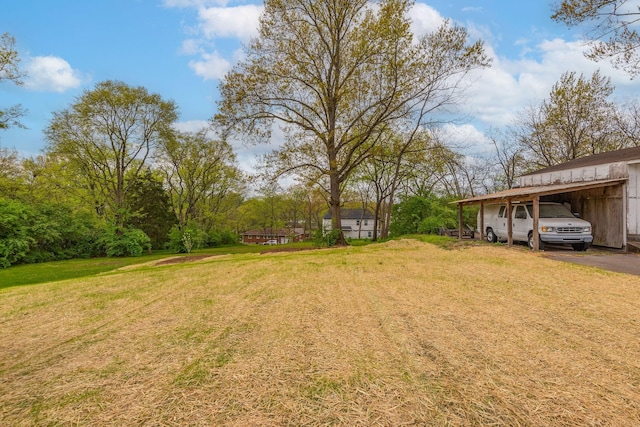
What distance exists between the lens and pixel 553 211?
12227mm

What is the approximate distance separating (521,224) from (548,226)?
1446 millimetres

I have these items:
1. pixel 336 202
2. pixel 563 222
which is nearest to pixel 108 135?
pixel 336 202

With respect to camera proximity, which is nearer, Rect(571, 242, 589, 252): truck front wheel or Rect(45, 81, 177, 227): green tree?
Rect(571, 242, 589, 252): truck front wheel

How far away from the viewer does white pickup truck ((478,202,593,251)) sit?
11195 millimetres

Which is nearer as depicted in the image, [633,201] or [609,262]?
[609,262]

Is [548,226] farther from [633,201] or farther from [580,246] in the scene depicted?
[633,201]

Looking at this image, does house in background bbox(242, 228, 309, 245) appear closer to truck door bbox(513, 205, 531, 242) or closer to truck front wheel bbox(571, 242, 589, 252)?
truck door bbox(513, 205, 531, 242)

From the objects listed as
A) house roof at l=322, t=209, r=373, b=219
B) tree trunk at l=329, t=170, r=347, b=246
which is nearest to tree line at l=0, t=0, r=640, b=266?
tree trunk at l=329, t=170, r=347, b=246

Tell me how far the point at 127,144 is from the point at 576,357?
3070 centimetres

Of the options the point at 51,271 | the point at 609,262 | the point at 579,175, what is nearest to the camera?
the point at 609,262

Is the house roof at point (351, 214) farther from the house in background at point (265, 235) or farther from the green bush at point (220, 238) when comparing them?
the green bush at point (220, 238)

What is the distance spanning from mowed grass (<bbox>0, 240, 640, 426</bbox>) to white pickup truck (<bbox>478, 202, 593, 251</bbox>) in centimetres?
628

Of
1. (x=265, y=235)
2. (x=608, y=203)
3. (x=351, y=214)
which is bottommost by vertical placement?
(x=265, y=235)

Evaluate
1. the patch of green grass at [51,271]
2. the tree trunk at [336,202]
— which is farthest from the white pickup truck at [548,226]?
the patch of green grass at [51,271]
